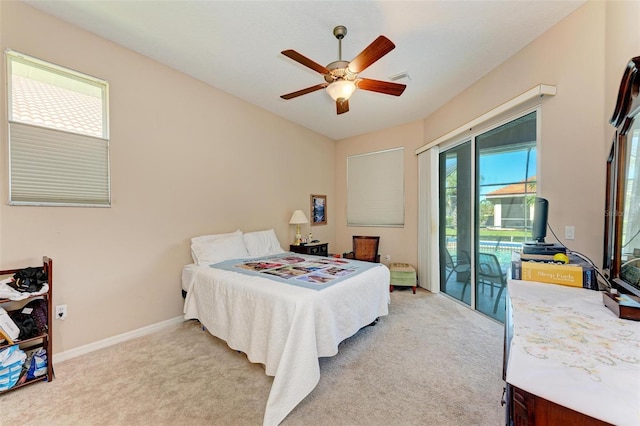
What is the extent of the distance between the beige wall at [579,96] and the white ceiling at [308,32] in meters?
0.19

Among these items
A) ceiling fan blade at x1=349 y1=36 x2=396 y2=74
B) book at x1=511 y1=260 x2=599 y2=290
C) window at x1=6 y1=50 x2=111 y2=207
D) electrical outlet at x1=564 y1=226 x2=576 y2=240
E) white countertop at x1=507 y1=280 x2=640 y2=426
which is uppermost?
ceiling fan blade at x1=349 y1=36 x2=396 y2=74

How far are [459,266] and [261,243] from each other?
2928 millimetres

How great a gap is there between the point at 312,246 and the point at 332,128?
233 cm

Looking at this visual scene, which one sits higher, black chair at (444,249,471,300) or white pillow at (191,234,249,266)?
white pillow at (191,234,249,266)

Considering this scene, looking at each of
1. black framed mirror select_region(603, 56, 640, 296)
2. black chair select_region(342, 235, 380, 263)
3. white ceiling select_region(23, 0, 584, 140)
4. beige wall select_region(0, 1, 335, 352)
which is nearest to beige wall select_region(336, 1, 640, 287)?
white ceiling select_region(23, 0, 584, 140)

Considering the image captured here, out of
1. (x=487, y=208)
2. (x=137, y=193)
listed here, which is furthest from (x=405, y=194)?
(x=137, y=193)

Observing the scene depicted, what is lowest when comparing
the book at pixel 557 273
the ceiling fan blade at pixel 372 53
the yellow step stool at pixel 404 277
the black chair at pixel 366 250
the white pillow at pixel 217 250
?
the yellow step stool at pixel 404 277

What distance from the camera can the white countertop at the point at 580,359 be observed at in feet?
1.77

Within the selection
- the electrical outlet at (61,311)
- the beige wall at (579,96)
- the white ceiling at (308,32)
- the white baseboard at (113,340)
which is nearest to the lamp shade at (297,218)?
the white ceiling at (308,32)

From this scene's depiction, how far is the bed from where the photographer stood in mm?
1747

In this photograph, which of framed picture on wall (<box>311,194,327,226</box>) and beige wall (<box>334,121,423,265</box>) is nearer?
beige wall (<box>334,121,423,265</box>)

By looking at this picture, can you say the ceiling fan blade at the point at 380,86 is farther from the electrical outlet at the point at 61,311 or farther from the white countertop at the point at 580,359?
the electrical outlet at the point at 61,311

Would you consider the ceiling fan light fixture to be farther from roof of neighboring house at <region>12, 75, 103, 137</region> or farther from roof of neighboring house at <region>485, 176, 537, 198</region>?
roof of neighboring house at <region>12, 75, 103, 137</region>

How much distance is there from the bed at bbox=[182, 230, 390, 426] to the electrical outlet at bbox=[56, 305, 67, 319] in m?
0.97
